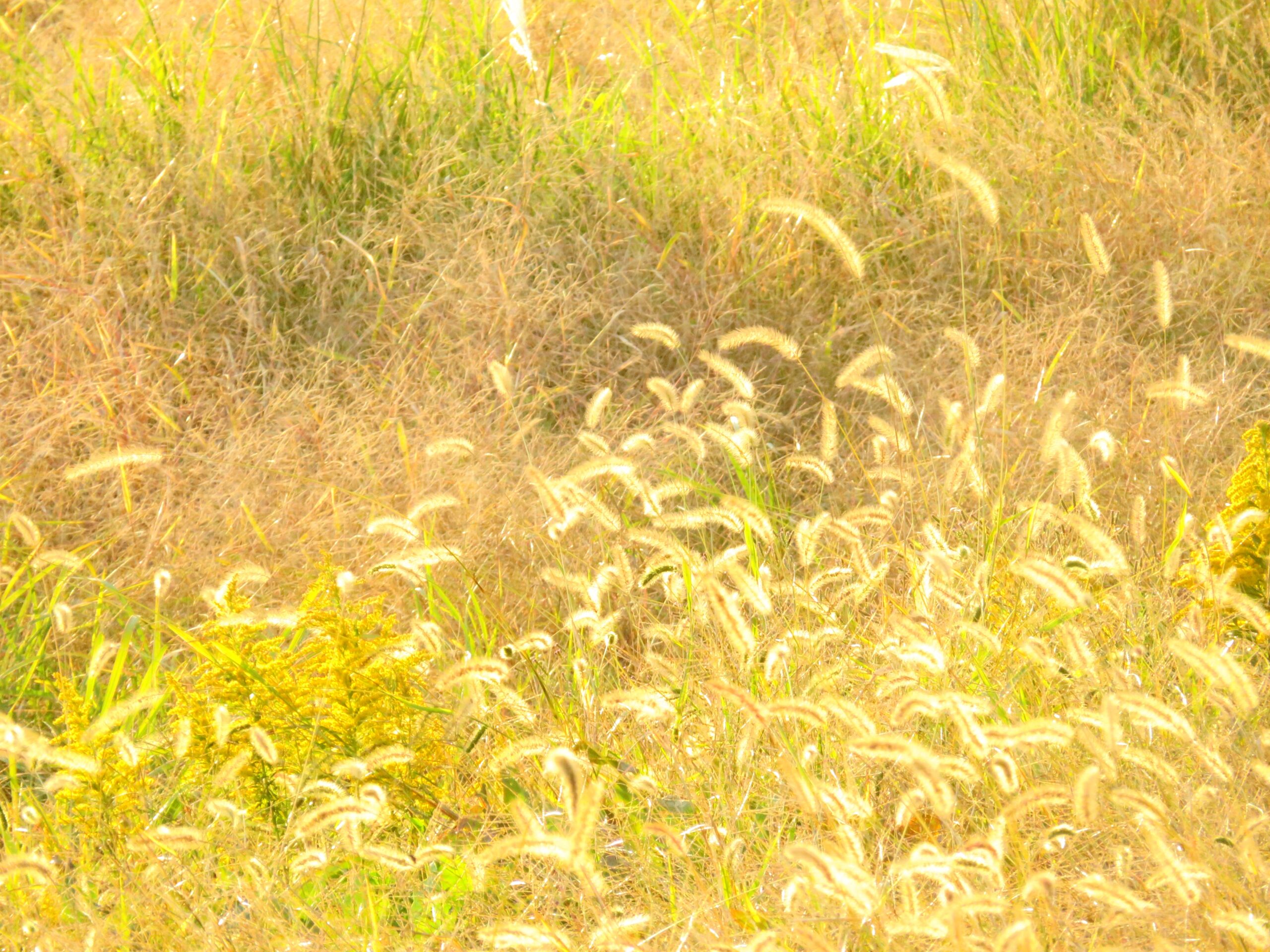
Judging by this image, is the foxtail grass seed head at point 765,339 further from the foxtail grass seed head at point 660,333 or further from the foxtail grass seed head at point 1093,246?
the foxtail grass seed head at point 1093,246

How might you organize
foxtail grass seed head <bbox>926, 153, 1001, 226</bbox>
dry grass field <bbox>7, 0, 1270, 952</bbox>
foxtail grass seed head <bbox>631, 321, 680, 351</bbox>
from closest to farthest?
1. dry grass field <bbox>7, 0, 1270, 952</bbox>
2. foxtail grass seed head <bbox>926, 153, 1001, 226</bbox>
3. foxtail grass seed head <bbox>631, 321, 680, 351</bbox>

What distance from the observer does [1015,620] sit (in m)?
1.99

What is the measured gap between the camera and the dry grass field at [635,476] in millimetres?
1545

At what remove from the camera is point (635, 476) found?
81.4 inches

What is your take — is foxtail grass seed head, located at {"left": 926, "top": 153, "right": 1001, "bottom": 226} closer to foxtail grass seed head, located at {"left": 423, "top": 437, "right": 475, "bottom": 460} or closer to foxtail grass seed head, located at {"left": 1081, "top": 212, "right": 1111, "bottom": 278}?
foxtail grass seed head, located at {"left": 1081, "top": 212, "right": 1111, "bottom": 278}

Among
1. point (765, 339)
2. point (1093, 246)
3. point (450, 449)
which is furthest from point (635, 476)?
point (1093, 246)

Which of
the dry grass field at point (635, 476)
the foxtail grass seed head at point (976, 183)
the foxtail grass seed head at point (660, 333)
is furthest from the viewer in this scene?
the foxtail grass seed head at point (660, 333)

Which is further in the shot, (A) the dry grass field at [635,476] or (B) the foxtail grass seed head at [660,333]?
(B) the foxtail grass seed head at [660,333]

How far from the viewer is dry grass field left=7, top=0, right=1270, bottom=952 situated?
1545 millimetres

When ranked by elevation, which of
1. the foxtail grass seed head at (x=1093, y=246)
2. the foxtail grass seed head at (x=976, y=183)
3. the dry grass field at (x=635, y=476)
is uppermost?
the foxtail grass seed head at (x=976, y=183)

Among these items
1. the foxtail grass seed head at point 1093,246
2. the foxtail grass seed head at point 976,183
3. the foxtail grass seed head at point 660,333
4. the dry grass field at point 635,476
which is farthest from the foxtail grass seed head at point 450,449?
the foxtail grass seed head at point 1093,246

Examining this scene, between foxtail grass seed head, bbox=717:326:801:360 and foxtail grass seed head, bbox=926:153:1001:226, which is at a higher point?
foxtail grass seed head, bbox=926:153:1001:226

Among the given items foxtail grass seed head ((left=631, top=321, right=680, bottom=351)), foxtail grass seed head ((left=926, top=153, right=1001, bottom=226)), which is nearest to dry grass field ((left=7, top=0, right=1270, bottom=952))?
foxtail grass seed head ((left=926, top=153, right=1001, bottom=226))

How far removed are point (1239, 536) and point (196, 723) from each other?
141cm
